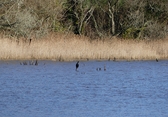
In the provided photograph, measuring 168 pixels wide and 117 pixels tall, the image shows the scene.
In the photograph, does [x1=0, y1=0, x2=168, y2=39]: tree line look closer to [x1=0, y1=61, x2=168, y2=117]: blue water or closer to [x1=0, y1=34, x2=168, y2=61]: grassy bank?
[x1=0, y1=34, x2=168, y2=61]: grassy bank

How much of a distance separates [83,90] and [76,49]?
782cm

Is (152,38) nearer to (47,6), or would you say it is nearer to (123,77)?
(47,6)

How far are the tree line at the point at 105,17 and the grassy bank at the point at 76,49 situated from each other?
335cm

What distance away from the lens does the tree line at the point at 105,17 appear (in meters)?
26.2

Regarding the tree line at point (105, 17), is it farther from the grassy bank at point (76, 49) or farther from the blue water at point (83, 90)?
the blue water at point (83, 90)

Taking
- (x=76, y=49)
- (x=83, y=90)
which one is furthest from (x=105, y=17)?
(x=83, y=90)

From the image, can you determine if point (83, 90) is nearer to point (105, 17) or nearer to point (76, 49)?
point (76, 49)

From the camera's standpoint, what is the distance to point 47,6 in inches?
1014

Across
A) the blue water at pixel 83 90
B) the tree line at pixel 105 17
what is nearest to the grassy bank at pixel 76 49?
the blue water at pixel 83 90

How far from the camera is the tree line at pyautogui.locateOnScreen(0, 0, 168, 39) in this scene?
26.2 m

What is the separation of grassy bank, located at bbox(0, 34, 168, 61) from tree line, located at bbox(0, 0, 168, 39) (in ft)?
11.0

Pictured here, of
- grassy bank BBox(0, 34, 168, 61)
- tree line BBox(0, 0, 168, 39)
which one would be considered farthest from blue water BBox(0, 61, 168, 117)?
tree line BBox(0, 0, 168, 39)

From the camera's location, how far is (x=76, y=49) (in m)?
21.6

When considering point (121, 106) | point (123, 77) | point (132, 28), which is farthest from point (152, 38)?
point (121, 106)
